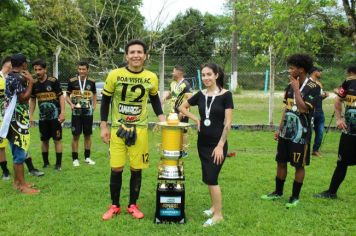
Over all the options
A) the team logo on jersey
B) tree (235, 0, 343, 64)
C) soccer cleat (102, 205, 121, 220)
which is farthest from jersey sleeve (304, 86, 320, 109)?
tree (235, 0, 343, 64)

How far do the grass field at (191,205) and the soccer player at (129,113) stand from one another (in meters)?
0.43

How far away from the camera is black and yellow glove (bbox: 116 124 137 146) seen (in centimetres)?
491

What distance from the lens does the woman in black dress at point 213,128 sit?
4.77m

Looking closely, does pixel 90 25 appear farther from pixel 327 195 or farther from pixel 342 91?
pixel 327 195

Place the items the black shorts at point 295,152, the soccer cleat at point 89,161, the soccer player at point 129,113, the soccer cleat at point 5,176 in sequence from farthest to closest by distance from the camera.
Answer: the soccer cleat at point 89,161, the soccer cleat at point 5,176, the black shorts at point 295,152, the soccer player at point 129,113

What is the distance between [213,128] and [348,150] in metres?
2.29

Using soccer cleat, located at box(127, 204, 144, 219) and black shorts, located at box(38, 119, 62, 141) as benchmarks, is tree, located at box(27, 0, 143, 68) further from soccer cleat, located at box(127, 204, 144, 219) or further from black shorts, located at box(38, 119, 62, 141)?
soccer cleat, located at box(127, 204, 144, 219)

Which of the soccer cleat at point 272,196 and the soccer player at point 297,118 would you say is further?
the soccer cleat at point 272,196

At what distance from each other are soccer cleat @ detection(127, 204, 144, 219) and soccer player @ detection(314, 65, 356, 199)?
2.67 m

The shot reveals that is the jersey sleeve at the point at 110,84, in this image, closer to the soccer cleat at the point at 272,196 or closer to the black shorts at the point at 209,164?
the black shorts at the point at 209,164

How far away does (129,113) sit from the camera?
197 inches

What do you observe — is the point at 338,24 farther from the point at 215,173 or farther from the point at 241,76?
the point at 241,76

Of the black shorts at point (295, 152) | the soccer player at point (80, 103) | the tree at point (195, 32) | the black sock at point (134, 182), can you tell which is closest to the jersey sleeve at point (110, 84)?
the black sock at point (134, 182)

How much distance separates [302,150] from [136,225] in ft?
7.69
